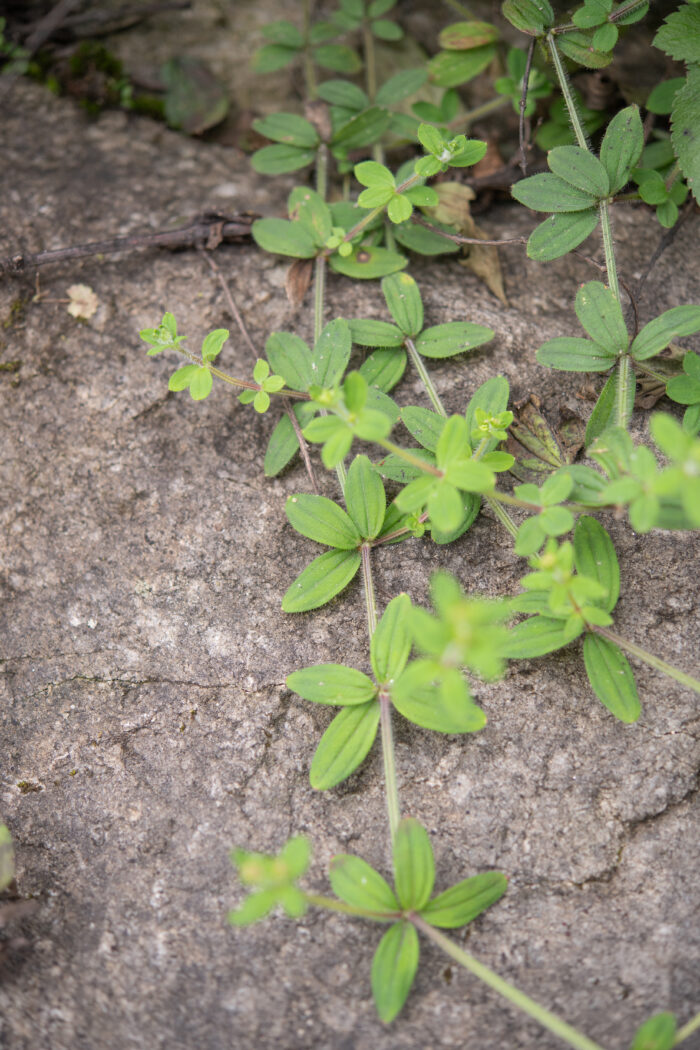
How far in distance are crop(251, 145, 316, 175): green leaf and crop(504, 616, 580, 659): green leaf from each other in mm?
2400

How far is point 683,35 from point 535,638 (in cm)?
231

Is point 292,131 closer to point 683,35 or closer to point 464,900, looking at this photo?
point 683,35

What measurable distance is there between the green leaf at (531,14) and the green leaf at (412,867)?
10.0ft

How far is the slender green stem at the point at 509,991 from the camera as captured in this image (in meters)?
2.05

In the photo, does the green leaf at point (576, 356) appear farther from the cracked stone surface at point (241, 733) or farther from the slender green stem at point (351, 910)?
the slender green stem at point (351, 910)

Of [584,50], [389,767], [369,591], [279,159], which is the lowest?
[389,767]

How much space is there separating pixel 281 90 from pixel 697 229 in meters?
2.33

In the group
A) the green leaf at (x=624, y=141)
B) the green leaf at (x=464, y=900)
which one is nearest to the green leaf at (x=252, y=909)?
the green leaf at (x=464, y=900)

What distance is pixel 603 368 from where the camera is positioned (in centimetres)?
281

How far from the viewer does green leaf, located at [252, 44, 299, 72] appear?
3.88 meters

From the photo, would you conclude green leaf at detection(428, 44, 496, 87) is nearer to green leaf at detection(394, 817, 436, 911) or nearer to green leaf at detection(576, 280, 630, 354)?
green leaf at detection(576, 280, 630, 354)

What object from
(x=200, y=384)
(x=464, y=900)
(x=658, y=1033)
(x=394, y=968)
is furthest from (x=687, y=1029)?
(x=200, y=384)

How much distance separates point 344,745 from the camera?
2.53 meters

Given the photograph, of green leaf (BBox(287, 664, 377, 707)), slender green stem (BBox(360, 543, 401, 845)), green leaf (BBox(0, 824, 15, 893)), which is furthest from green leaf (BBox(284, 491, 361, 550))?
green leaf (BBox(0, 824, 15, 893))
